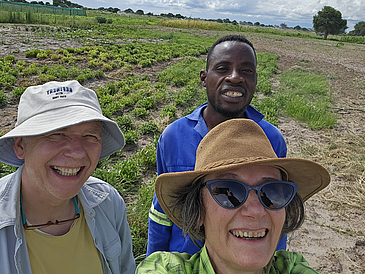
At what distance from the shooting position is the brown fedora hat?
1.23 meters

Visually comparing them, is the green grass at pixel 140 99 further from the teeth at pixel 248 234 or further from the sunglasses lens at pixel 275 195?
the sunglasses lens at pixel 275 195

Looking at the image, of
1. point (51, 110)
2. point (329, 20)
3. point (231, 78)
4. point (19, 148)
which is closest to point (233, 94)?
point (231, 78)

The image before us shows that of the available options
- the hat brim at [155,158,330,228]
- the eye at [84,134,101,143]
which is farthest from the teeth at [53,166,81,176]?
the hat brim at [155,158,330,228]

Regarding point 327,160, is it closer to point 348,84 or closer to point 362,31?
point 348,84

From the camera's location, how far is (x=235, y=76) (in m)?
2.05

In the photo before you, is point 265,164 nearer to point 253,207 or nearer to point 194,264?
point 253,207

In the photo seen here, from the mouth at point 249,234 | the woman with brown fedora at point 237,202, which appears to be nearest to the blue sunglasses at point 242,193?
the woman with brown fedora at point 237,202

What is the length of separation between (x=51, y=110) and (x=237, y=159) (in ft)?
3.63

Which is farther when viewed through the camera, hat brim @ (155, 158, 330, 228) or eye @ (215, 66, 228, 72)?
eye @ (215, 66, 228, 72)

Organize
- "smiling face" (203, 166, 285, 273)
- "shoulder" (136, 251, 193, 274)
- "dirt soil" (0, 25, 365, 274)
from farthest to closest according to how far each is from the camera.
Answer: "dirt soil" (0, 25, 365, 274)
"shoulder" (136, 251, 193, 274)
"smiling face" (203, 166, 285, 273)

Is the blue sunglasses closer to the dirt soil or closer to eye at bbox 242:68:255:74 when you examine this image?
eye at bbox 242:68:255:74

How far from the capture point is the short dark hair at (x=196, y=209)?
143cm

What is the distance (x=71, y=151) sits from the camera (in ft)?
5.25

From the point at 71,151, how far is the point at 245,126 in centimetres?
102
